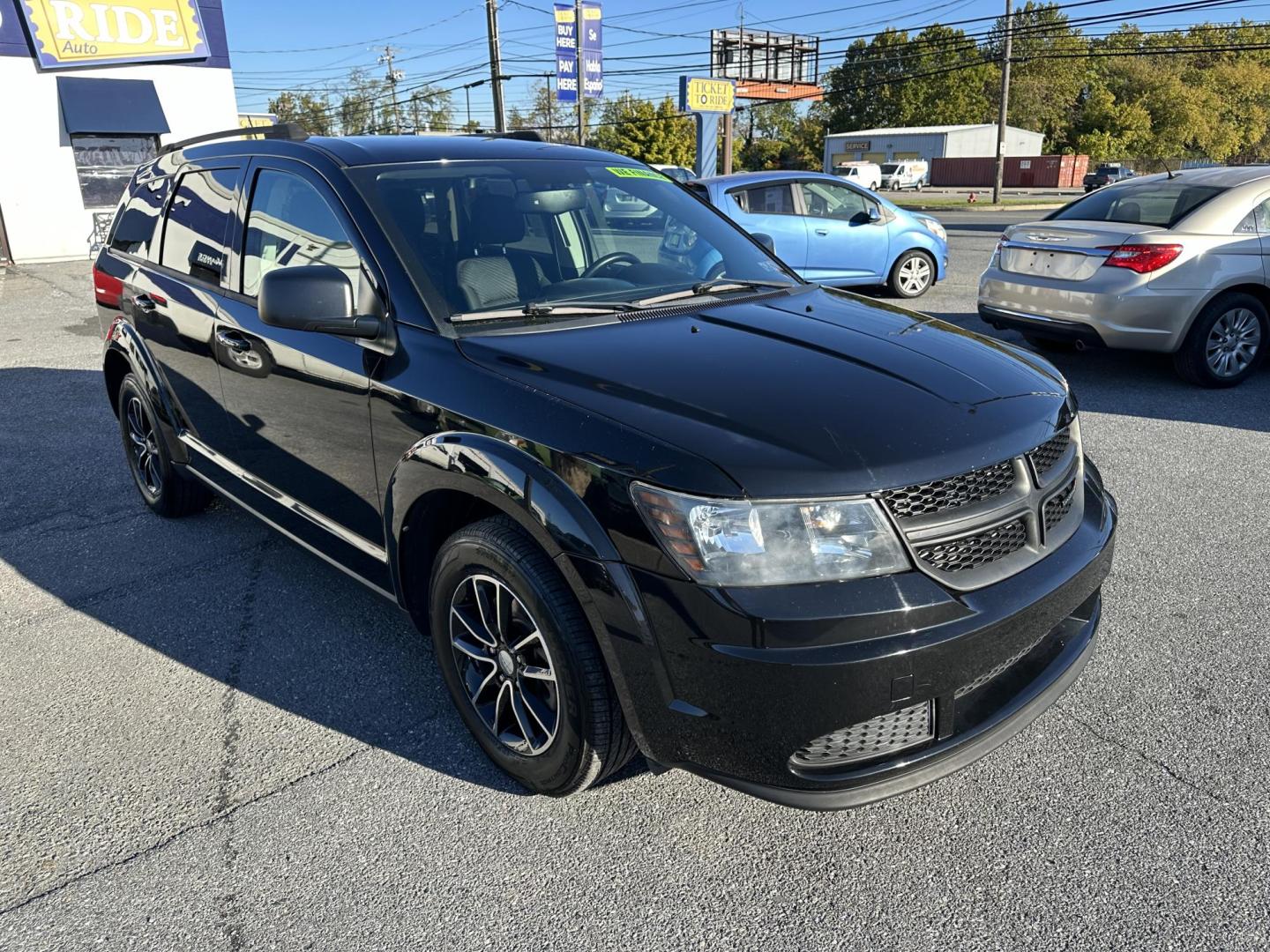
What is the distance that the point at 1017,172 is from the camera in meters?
72.0

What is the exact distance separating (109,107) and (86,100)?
0.42 m

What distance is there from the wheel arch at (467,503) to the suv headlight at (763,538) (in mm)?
175

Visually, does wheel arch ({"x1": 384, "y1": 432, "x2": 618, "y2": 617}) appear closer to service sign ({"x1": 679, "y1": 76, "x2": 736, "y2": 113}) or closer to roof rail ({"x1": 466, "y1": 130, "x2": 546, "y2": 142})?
roof rail ({"x1": 466, "y1": 130, "x2": 546, "y2": 142})

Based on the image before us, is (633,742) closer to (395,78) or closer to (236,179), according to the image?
(236,179)

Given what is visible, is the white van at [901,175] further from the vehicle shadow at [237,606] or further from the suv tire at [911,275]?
the vehicle shadow at [237,606]

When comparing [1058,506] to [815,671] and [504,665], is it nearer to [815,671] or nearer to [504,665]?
[815,671]

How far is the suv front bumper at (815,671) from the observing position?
2031mm

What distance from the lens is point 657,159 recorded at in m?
64.4

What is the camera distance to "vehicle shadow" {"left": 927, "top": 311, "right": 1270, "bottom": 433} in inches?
254

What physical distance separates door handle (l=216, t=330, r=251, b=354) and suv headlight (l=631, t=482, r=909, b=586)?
2071 mm

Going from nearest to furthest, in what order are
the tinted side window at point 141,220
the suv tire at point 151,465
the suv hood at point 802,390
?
the suv hood at point 802,390 < the tinted side window at point 141,220 < the suv tire at point 151,465

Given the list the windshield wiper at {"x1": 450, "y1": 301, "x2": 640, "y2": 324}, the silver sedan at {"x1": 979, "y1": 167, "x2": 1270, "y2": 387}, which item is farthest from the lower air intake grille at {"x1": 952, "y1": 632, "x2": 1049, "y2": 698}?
the silver sedan at {"x1": 979, "y1": 167, "x2": 1270, "y2": 387}

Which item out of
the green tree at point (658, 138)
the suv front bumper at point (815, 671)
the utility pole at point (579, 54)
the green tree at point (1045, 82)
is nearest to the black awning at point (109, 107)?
the utility pole at point (579, 54)

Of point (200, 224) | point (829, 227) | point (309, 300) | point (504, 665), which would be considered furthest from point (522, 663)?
point (829, 227)
